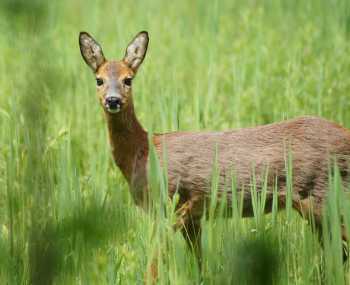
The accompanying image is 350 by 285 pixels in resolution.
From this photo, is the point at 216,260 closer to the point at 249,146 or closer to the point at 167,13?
the point at 249,146

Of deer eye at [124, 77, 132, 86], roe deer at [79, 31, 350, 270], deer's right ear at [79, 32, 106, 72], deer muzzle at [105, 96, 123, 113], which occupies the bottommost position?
roe deer at [79, 31, 350, 270]

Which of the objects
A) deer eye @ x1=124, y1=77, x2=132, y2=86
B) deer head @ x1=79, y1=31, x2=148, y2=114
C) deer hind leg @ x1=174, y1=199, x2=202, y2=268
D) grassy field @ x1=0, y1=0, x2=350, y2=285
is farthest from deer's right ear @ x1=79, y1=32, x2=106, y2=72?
deer hind leg @ x1=174, y1=199, x2=202, y2=268

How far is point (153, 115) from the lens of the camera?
5617mm

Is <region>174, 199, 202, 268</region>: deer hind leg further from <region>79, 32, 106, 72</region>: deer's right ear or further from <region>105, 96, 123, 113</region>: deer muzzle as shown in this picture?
<region>79, 32, 106, 72</region>: deer's right ear

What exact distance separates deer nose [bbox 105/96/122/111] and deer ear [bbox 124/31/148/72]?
433 mm

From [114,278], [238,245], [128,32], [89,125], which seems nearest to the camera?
[238,245]

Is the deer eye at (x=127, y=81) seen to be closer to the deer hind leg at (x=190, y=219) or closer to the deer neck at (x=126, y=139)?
the deer neck at (x=126, y=139)

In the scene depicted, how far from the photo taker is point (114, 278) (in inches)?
111

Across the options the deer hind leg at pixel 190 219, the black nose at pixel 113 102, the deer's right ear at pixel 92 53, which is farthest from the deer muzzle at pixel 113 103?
the deer hind leg at pixel 190 219

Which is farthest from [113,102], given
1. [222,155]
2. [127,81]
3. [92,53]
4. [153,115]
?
[153,115]

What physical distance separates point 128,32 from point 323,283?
4.88 m

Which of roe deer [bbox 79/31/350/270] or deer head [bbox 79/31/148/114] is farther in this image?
deer head [bbox 79/31/148/114]

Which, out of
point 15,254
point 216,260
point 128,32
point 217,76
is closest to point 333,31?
point 217,76

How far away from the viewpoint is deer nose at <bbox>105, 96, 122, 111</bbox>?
436 centimetres
